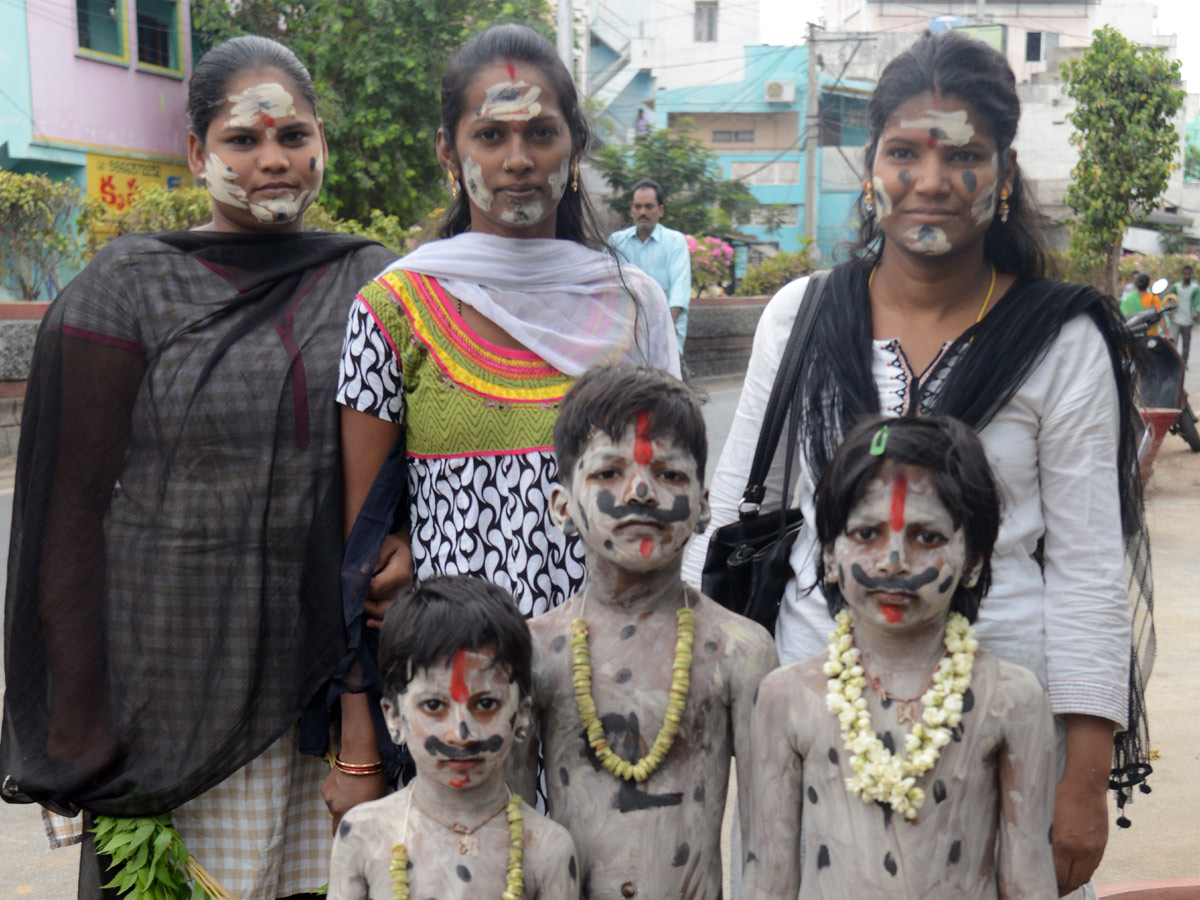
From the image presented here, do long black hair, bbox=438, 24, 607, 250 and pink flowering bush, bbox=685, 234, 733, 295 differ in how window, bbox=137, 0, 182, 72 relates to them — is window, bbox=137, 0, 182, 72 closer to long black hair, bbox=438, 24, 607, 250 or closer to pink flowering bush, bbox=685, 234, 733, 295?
pink flowering bush, bbox=685, 234, 733, 295

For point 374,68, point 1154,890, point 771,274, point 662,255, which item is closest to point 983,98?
point 1154,890

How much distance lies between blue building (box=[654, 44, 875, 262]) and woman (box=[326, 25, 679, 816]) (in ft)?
97.3

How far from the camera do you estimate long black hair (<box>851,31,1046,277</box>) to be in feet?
6.39

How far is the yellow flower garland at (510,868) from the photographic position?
1.75 metres

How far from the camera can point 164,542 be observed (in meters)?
2.25

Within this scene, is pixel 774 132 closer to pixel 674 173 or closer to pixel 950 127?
pixel 674 173

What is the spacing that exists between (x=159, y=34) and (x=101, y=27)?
1148mm

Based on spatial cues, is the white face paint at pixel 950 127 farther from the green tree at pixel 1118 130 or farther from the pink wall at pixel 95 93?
the pink wall at pixel 95 93

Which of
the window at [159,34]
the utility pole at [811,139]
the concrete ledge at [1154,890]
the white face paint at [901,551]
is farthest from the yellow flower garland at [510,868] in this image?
the utility pole at [811,139]

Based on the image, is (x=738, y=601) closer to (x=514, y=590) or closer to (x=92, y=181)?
(x=514, y=590)

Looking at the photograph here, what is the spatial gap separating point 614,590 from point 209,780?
902 mm

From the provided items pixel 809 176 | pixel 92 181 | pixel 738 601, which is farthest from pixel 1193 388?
pixel 738 601

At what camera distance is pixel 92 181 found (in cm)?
1644

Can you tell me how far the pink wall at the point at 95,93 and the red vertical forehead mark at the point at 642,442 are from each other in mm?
14293
